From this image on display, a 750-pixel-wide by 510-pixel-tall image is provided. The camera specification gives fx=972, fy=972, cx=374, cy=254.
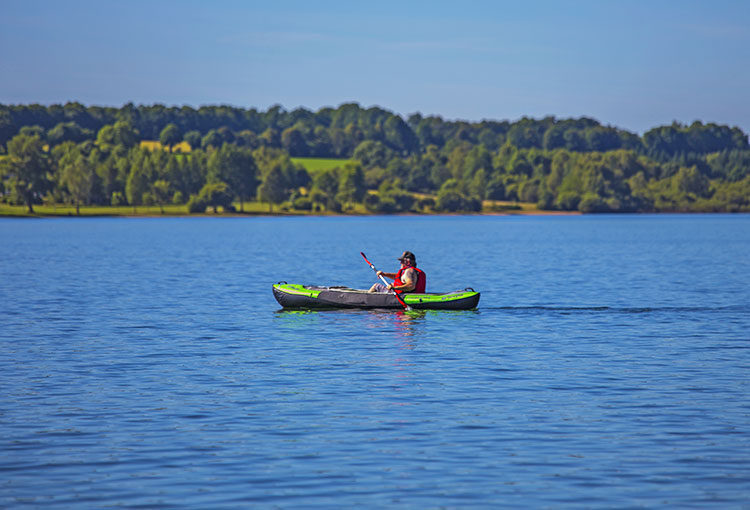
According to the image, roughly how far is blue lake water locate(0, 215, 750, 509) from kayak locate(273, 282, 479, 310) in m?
0.57

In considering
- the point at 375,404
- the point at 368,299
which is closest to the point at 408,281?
the point at 368,299

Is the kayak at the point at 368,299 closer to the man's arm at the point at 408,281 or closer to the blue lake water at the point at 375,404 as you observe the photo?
the man's arm at the point at 408,281

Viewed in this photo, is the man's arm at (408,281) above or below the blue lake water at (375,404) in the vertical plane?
above

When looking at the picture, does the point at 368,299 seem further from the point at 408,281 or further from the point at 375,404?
the point at 375,404

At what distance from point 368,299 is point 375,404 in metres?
16.7

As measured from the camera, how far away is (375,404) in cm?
2080

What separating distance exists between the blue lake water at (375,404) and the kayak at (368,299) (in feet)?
1.86

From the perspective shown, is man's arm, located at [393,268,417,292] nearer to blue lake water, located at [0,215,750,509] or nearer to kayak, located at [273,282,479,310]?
kayak, located at [273,282,479,310]

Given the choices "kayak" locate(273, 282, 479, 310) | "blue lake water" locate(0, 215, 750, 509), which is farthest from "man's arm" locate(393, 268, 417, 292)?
"blue lake water" locate(0, 215, 750, 509)

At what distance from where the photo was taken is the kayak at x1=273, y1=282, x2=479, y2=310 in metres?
36.9

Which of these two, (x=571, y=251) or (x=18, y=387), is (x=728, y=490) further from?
(x=571, y=251)

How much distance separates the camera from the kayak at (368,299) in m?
36.9

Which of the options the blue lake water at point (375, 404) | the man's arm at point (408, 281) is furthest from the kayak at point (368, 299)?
the blue lake water at point (375, 404)

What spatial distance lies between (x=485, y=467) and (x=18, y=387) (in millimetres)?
12289
